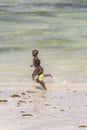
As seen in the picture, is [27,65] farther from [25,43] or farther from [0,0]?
[0,0]

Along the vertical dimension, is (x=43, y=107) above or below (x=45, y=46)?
above

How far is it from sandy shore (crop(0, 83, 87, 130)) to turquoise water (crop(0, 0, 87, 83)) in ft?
6.01

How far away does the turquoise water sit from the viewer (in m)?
15.9

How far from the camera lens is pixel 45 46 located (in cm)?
2377

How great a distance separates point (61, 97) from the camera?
11.5 m

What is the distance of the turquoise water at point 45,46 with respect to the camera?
1587 centimetres

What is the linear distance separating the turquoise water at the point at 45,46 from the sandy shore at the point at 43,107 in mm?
1832

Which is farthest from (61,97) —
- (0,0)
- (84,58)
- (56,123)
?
(0,0)

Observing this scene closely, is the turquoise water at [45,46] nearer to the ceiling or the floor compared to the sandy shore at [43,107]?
nearer to the floor

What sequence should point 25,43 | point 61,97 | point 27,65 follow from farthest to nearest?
point 25,43
point 27,65
point 61,97

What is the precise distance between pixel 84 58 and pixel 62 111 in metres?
9.55

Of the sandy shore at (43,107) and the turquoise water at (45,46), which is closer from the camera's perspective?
the sandy shore at (43,107)

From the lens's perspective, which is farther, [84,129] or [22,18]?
[22,18]

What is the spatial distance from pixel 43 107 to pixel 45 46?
13685 millimetres
